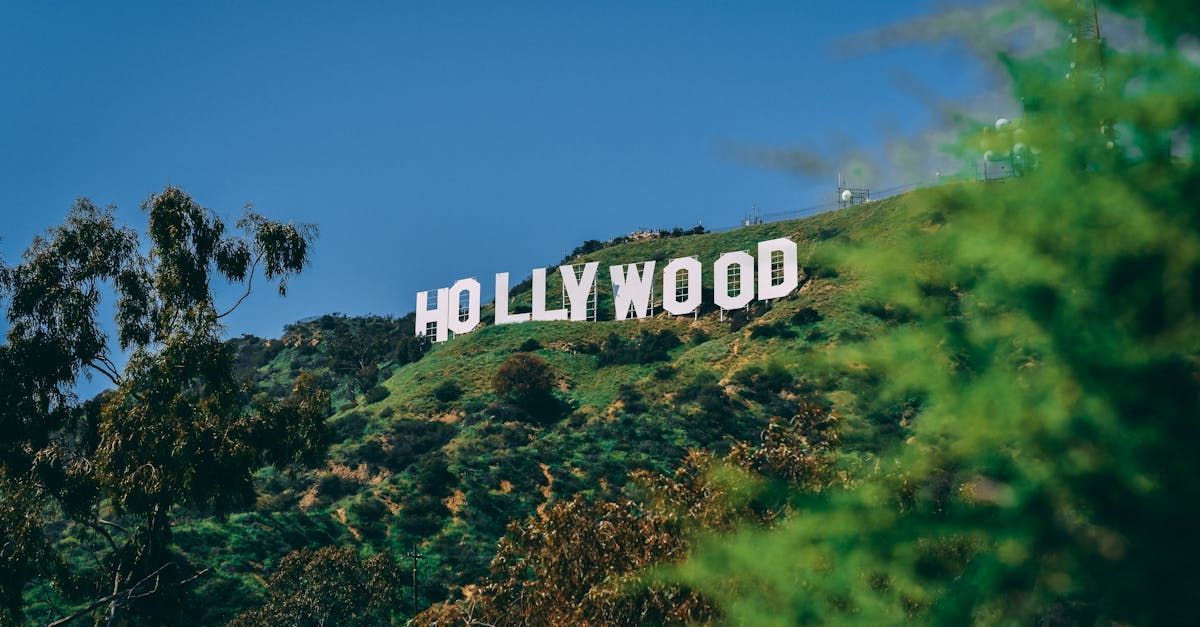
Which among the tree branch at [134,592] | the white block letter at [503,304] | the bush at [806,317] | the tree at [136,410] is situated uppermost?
the white block letter at [503,304]

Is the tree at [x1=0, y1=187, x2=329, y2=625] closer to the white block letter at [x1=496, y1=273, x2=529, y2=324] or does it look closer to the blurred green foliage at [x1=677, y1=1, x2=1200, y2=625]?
the blurred green foliage at [x1=677, y1=1, x2=1200, y2=625]

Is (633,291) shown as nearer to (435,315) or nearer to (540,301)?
(540,301)

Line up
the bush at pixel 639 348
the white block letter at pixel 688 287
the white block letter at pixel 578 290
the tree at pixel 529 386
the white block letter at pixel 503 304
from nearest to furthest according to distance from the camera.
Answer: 1. the tree at pixel 529 386
2. the bush at pixel 639 348
3. the white block letter at pixel 688 287
4. the white block letter at pixel 578 290
5. the white block letter at pixel 503 304

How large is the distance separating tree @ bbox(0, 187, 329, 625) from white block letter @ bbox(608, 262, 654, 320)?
142 feet

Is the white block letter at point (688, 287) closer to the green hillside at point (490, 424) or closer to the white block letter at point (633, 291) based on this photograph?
the white block letter at point (633, 291)

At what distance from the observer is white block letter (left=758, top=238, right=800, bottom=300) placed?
62781mm

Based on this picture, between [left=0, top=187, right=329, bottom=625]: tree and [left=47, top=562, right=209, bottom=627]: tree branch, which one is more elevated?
[left=0, top=187, right=329, bottom=625]: tree

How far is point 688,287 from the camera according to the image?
68562mm

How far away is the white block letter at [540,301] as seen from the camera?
71250 mm

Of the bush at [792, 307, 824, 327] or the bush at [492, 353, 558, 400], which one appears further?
the bush at [792, 307, 824, 327]

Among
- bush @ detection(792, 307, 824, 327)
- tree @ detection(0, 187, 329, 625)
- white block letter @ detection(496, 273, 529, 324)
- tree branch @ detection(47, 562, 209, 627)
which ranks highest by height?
white block letter @ detection(496, 273, 529, 324)

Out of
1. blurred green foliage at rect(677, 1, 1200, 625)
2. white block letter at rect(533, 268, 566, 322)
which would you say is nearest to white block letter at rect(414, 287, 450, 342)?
white block letter at rect(533, 268, 566, 322)

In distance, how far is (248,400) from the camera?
2486cm

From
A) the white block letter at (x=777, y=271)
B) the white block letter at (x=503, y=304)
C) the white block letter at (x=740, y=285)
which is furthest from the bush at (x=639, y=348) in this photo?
the white block letter at (x=503, y=304)
